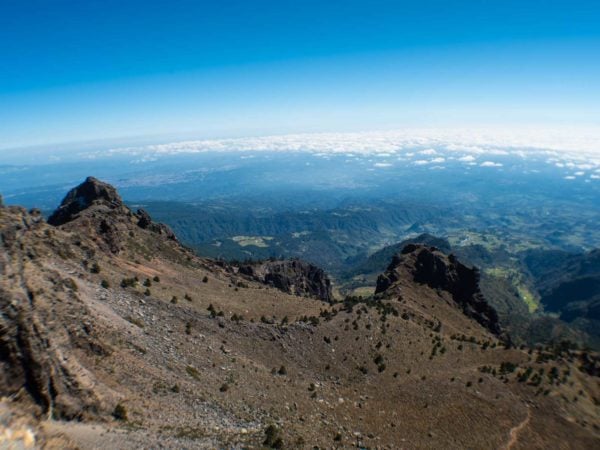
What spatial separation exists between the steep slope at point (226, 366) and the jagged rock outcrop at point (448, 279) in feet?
62.9

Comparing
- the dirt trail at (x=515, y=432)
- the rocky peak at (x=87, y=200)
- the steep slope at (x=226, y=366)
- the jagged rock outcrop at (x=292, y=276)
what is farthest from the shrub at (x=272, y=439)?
the jagged rock outcrop at (x=292, y=276)

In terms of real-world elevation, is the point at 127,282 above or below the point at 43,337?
below

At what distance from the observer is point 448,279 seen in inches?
2990

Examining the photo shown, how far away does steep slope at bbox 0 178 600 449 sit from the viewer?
16.8 m

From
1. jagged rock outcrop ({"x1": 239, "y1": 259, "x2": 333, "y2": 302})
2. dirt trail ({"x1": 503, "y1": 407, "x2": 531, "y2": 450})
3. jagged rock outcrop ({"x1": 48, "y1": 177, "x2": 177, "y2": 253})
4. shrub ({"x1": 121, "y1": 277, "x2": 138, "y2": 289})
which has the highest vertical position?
jagged rock outcrop ({"x1": 48, "y1": 177, "x2": 177, "y2": 253})

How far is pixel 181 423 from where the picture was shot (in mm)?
19781

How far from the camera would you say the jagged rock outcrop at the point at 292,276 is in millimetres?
80812

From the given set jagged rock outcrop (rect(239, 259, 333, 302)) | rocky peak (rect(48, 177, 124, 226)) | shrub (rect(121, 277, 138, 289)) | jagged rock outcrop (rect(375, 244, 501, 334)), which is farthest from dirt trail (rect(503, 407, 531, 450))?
rocky peak (rect(48, 177, 124, 226))

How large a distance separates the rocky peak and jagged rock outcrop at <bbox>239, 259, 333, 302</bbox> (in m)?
28.3

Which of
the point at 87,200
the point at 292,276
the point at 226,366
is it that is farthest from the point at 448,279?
the point at 87,200

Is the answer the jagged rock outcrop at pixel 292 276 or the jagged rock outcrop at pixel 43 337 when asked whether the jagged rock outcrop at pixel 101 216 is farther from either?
the jagged rock outcrop at pixel 43 337

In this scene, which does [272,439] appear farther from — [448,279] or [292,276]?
[292,276]

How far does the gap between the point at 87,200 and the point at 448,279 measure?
2701 inches

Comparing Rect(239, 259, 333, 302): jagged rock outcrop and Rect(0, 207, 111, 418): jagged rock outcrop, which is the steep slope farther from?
Rect(239, 259, 333, 302): jagged rock outcrop
